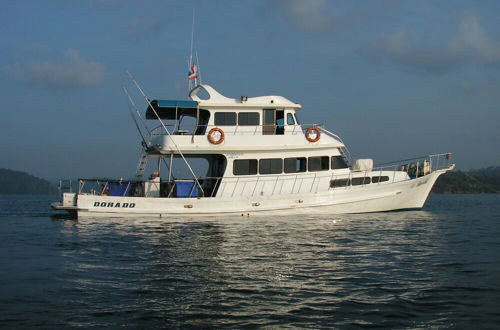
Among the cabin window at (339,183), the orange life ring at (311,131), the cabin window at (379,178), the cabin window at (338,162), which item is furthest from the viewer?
the cabin window at (379,178)

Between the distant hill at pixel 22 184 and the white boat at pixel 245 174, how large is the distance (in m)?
119

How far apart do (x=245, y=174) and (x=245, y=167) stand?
11.9 inches

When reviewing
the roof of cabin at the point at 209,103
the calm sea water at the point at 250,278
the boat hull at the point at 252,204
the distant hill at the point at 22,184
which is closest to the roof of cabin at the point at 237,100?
the roof of cabin at the point at 209,103

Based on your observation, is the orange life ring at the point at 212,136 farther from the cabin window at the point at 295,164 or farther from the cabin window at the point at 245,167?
the cabin window at the point at 295,164

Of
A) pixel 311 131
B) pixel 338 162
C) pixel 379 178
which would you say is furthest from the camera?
pixel 379 178

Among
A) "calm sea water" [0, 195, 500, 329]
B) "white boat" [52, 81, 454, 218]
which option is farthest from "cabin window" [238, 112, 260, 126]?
"calm sea water" [0, 195, 500, 329]

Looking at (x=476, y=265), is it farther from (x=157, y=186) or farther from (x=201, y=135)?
(x=157, y=186)

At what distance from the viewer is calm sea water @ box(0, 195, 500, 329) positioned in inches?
271

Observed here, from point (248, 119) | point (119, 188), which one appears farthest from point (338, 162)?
point (119, 188)

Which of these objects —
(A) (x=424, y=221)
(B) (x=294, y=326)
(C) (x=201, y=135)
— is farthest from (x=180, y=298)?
(A) (x=424, y=221)

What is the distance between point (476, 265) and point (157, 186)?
1384 cm

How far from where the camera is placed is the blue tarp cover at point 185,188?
20219 millimetres

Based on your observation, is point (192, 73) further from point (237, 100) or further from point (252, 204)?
point (252, 204)

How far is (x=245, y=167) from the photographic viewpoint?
2069cm
